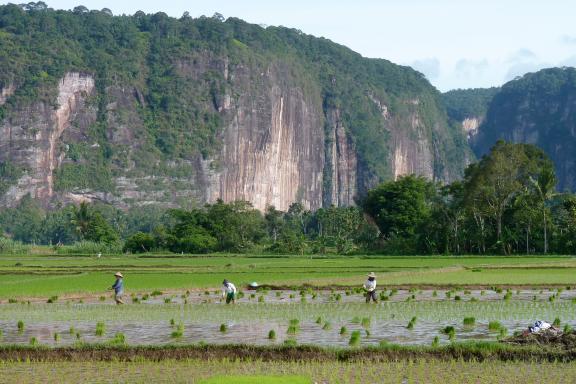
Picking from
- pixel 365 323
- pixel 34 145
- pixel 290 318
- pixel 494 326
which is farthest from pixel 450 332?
pixel 34 145

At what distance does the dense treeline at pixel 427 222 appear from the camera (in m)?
59.8

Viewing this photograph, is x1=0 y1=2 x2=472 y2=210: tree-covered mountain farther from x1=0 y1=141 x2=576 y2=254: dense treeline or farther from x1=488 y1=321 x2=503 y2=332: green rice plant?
x1=488 y1=321 x2=503 y2=332: green rice plant

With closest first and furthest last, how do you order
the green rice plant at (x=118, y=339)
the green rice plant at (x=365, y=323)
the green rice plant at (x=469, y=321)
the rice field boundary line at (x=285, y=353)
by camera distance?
the rice field boundary line at (x=285, y=353), the green rice plant at (x=118, y=339), the green rice plant at (x=469, y=321), the green rice plant at (x=365, y=323)

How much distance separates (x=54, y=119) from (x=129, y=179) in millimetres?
13736

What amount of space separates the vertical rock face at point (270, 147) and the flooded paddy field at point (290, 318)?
128408 millimetres

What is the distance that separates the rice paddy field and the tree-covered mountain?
109m

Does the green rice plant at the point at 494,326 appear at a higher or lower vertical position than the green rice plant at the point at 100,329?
higher

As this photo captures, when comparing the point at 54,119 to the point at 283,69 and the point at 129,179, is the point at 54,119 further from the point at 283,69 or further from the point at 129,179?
the point at 283,69

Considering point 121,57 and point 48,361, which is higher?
point 121,57

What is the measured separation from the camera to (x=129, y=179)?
149m

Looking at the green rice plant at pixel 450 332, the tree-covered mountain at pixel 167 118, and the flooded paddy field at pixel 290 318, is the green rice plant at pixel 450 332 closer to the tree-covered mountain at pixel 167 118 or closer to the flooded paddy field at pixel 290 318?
the flooded paddy field at pixel 290 318

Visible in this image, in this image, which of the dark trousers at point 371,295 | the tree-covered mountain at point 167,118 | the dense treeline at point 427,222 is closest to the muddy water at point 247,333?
the dark trousers at point 371,295

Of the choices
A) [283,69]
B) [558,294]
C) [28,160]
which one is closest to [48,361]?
[558,294]

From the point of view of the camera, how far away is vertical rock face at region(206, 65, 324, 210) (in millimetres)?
158375
